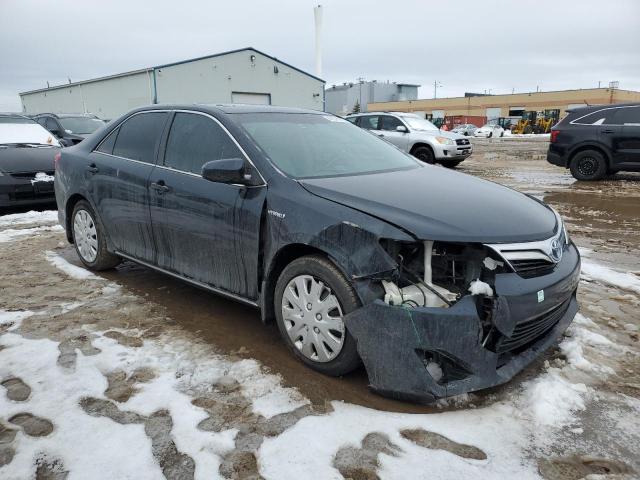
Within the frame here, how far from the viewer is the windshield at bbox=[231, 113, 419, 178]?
3.35 meters

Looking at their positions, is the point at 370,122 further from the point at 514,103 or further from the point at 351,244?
the point at 514,103

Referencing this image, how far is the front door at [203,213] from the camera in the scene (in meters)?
3.21

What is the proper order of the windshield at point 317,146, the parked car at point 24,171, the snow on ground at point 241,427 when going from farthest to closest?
the parked car at point 24,171 → the windshield at point 317,146 → the snow on ground at point 241,427

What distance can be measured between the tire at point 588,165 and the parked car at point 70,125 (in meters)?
12.3

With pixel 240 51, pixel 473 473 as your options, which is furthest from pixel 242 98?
pixel 473 473

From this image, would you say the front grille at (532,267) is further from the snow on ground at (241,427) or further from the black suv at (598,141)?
the black suv at (598,141)

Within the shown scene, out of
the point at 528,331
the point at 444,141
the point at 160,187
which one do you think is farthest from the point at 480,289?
the point at 444,141

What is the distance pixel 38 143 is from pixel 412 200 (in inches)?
328

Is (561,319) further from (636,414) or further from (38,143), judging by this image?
(38,143)

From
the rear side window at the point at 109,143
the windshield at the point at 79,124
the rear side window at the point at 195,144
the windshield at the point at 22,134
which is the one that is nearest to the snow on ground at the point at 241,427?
the rear side window at the point at 195,144

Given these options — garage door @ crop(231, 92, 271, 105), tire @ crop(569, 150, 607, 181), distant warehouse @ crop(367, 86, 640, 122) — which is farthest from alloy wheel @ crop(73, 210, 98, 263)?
distant warehouse @ crop(367, 86, 640, 122)

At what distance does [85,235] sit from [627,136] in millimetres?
10762

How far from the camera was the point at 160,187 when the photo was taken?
3791 mm

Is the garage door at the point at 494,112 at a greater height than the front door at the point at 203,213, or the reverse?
the garage door at the point at 494,112
